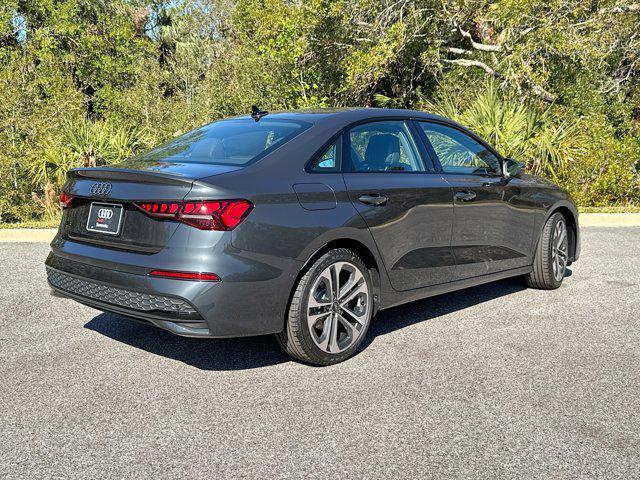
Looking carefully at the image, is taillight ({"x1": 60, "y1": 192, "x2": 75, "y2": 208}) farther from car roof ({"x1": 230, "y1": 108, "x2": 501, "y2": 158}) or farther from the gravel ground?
car roof ({"x1": 230, "y1": 108, "x2": 501, "y2": 158})

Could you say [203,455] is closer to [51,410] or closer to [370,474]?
[370,474]

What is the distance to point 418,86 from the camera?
60.8ft

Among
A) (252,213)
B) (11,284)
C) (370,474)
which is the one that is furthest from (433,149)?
(11,284)

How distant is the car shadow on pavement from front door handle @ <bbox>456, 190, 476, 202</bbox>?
3.35ft

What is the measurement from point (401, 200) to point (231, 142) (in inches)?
48.8

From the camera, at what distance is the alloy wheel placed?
4.34 meters

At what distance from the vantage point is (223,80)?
22078 millimetres

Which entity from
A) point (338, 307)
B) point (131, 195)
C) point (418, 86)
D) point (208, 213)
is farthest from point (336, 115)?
point (418, 86)

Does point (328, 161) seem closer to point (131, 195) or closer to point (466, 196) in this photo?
point (131, 195)

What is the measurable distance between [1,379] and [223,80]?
61.8 ft

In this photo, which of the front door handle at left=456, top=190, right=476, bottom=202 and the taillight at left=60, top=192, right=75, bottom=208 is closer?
the taillight at left=60, top=192, right=75, bottom=208

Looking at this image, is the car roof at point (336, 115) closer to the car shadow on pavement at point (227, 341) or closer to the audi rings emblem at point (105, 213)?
the audi rings emblem at point (105, 213)

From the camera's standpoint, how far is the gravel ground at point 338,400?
3.15 m

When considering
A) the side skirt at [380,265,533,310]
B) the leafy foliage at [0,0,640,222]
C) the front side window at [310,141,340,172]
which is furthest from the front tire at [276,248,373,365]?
the leafy foliage at [0,0,640,222]
